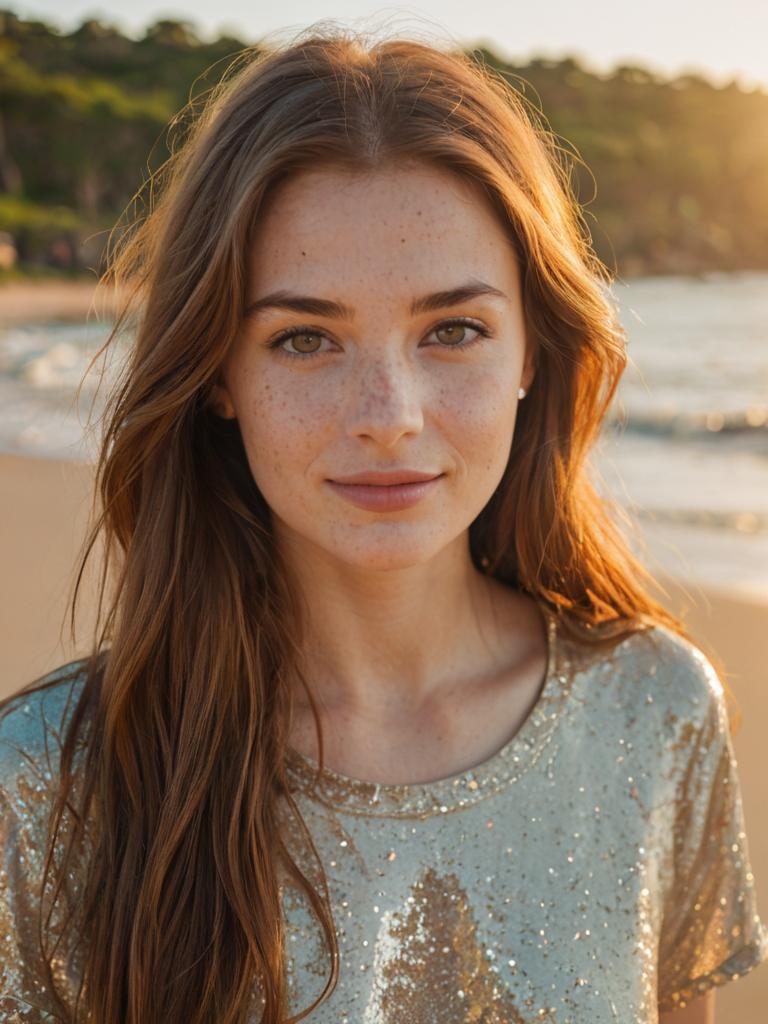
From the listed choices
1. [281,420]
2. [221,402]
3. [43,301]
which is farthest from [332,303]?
[43,301]

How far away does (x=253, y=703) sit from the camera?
1.74 meters

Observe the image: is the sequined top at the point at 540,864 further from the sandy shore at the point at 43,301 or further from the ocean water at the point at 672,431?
the sandy shore at the point at 43,301

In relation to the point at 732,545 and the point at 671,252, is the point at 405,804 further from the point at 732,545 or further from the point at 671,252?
the point at 671,252

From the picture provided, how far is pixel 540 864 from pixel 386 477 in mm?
594

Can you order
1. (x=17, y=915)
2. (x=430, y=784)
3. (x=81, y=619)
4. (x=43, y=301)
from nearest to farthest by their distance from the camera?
(x=17, y=915)
(x=430, y=784)
(x=81, y=619)
(x=43, y=301)

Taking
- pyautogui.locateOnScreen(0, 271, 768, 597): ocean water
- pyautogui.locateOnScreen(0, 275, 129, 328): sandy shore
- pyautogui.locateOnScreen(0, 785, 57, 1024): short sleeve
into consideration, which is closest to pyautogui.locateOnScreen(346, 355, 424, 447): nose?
pyautogui.locateOnScreen(0, 271, 768, 597): ocean water

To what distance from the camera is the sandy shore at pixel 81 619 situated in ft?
11.4

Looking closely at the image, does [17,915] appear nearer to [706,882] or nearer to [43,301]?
[706,882]

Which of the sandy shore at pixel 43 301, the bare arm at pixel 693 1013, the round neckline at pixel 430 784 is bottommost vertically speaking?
the bare arm at pixel 693 1013

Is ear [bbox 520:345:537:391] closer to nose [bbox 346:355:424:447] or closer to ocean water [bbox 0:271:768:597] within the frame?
ocean water [bbox 0:271:768:597]

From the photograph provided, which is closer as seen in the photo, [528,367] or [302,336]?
[302,336]

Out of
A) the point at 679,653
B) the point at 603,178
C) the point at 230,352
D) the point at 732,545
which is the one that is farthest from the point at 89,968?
the point at 603,178

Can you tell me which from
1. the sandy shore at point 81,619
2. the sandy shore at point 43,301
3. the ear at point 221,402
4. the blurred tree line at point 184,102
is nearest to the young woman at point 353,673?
the ear at point 221,402

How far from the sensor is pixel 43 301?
94.9ft
